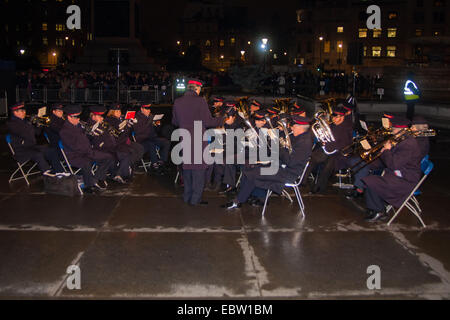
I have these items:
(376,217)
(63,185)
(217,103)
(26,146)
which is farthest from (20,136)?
(376,217)

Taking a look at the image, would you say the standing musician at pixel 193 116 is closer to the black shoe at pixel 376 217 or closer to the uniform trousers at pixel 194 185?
the uniform trousers at pixel 194 185

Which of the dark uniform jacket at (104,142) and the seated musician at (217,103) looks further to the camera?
the seated musician at (217,103)

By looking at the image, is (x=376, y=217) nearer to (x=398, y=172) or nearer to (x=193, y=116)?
(x=398, y=172)

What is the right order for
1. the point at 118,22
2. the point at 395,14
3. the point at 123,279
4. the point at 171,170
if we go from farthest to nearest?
the point at 395,14 < the point at 118,22 < the point at 171,170 < the point at 123,279

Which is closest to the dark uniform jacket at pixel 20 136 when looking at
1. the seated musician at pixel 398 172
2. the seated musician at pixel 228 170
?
the seated musician at pixel 228 170

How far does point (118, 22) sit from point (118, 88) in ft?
53.1

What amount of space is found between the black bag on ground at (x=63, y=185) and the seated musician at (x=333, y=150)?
4.21m

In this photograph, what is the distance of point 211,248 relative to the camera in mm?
5633

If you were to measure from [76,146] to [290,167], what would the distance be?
150 inches

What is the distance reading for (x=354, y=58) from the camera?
70.3ft

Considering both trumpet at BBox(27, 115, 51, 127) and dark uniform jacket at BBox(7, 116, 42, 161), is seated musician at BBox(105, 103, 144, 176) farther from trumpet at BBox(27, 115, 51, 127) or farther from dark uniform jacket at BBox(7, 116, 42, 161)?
dark uniform jacket at BBox(7, 116, 42, 161)

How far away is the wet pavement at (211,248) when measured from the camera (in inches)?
180

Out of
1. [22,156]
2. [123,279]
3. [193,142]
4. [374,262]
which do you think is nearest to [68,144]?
[22,156]

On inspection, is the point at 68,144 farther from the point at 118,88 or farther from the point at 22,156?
the point at 118,88
